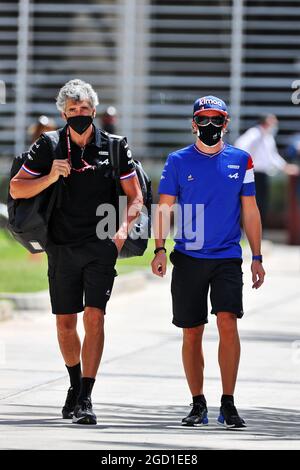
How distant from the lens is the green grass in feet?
52.1

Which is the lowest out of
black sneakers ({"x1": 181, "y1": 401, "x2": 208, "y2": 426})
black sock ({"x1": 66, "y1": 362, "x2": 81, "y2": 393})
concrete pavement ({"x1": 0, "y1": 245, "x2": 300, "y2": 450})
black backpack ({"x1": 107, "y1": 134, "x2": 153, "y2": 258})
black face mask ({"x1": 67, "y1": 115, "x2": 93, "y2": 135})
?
concrete pavement ({"x1": 0, "y1": 245, "x2": 300, "y2": 450})

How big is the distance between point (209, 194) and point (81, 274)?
→ 91cm

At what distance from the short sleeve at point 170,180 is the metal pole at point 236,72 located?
2027cm

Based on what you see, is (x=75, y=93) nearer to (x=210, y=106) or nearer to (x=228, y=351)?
(x=210, y=106)

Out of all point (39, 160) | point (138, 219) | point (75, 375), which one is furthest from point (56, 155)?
point (75, 375)

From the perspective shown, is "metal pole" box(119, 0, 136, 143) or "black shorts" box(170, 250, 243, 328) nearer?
"black shorts" box(170, 250, 243, 328)

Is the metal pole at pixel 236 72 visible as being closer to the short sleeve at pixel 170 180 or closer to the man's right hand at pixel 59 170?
the short sleeve at pixel 170 180

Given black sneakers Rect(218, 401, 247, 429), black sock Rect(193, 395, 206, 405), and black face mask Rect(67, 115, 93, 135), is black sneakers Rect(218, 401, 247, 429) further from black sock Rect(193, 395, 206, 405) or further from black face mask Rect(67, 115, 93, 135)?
black face mask Rect(67, 115, 93, 135)

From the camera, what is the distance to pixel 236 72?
29.2 metres

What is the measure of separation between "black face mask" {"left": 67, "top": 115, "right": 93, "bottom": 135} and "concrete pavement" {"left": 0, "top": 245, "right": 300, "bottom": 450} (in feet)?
5.66

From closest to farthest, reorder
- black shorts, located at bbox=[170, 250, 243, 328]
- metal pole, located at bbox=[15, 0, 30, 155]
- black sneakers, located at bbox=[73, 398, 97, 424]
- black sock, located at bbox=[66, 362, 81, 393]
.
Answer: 1. black sneakers, located at bbox=[73, 398, 97, 424]
2. black shorts, located at bbox=[170, 250, 243, 328]
3. black sock, located at bbox=[66, 362, 81, 393]
4. metal pole, located at bbox=[15, 0, 30, 155]

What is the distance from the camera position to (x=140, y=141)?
29562 mm

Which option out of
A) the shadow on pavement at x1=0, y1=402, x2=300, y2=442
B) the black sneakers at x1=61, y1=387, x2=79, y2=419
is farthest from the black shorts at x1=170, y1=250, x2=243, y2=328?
the black sneakers at x1=61, y1=387, x2=79, y2=419
